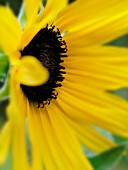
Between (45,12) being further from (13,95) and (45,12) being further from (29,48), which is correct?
(13,95)

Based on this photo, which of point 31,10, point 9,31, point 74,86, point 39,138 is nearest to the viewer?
point 9,31

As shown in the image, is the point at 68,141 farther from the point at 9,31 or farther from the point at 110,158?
the point at 9,31

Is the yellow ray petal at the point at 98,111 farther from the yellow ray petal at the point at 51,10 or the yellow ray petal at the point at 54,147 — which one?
the yellow ray petal at the point at 51,10

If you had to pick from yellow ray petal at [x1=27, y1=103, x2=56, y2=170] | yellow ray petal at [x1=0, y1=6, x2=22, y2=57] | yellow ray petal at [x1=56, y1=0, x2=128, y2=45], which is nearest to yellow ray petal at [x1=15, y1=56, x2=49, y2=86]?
yellow ray petal at [x1=0, y1=6, x2=22, y2=57]

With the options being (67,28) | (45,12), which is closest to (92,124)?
(67,28)

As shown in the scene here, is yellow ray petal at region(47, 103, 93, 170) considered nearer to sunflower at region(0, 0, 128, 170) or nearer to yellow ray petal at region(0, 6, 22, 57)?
sunflower at region(0, 0, 128, 170)

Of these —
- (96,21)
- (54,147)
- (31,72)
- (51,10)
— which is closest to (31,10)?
(51,10)
